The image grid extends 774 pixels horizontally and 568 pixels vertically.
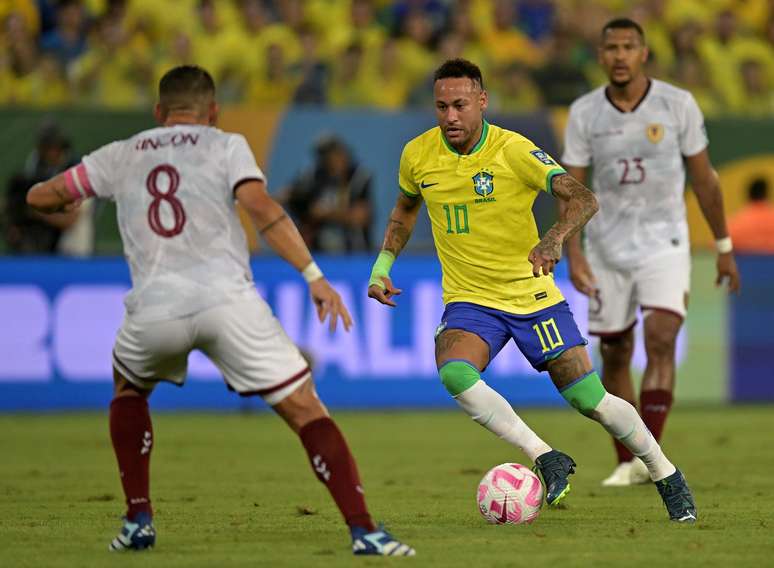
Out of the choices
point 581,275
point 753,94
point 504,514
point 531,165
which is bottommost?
point 504,514

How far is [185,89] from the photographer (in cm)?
650

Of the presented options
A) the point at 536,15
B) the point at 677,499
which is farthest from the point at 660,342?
the point at 536,15

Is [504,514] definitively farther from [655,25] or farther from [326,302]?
[655,25]

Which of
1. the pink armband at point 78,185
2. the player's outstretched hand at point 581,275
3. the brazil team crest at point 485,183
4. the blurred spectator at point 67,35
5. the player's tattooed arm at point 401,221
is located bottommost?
the player's outstretched hand at point 581,275

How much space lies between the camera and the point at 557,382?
7809mm

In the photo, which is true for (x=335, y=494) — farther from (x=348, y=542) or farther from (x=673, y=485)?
(x=673, y=485)

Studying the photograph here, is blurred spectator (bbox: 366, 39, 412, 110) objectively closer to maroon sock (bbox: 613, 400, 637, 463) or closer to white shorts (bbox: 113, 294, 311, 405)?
maroon sock (bbox: 613, 400, 637, 463)

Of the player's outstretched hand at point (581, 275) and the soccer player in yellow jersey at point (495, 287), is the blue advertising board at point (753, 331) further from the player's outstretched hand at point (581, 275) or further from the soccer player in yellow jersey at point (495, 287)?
the soccer player in yellow jersey at point (495, 287)

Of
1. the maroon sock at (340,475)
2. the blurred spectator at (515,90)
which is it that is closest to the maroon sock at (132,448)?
the maroon sock at (340,475)

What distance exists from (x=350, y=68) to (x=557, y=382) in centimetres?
959

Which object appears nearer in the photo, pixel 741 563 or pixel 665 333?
pixel 741 563

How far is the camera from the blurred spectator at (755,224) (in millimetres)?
16406

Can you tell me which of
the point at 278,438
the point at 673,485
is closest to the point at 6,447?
the point at 278,438

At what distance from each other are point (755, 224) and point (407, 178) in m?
9.20
